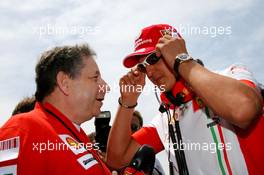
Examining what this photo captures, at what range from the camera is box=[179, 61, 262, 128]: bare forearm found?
207 cm

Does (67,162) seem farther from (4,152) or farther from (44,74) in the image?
(44,74)

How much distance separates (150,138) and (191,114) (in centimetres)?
64

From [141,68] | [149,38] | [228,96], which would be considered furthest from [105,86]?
[228,96]

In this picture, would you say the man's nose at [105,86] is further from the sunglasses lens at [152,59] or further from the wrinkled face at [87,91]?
the sunglasses lens at [152,59]

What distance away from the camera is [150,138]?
3.39 meters

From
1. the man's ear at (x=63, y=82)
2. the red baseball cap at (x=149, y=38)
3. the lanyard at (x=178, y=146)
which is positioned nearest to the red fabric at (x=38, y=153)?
the man's ear at (x=63, y=82)

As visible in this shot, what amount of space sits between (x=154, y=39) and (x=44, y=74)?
1068 mm

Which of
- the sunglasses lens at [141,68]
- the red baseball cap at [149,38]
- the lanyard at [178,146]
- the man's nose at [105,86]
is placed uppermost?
the red baseball cap at [149,38]

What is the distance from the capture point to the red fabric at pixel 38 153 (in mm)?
2113

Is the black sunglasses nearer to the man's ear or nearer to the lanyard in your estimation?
the lanyard

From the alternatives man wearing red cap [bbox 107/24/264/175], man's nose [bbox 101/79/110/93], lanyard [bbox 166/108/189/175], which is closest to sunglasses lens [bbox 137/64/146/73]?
man wearing red cap [bbox 107/24/264/175]

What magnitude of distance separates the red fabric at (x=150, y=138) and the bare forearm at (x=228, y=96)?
1.28 meters

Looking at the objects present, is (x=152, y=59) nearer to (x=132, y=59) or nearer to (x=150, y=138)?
(x=132, y=59)

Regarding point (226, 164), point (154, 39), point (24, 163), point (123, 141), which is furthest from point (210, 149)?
point (24, 163)
